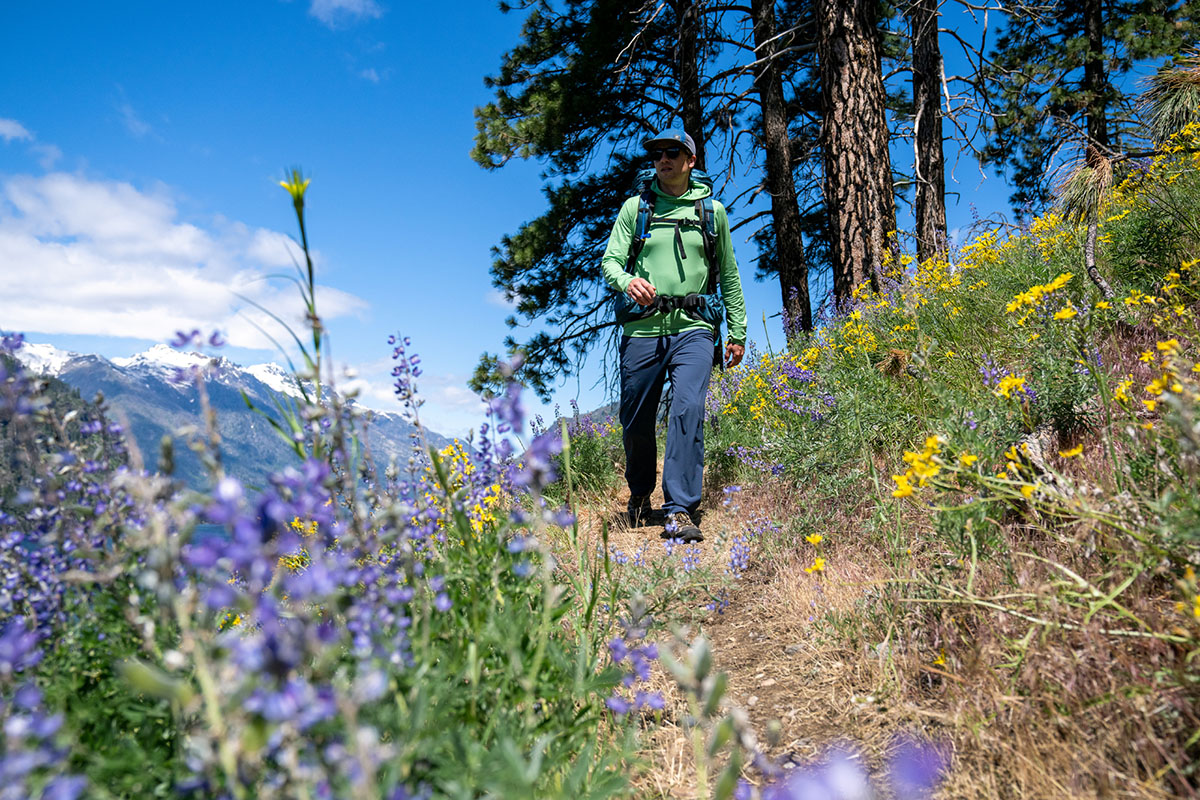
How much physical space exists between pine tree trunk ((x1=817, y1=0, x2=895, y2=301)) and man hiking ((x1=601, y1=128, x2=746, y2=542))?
2339mm

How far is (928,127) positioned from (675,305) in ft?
19.0

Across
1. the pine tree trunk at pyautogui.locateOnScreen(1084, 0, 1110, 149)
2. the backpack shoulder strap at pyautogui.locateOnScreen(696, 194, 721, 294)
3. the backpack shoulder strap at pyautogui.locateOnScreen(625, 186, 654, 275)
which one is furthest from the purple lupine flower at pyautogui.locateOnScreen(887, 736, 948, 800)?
the pine tree trunk at pyautogui.locateOnScreen(1084, 0, 1110, 149)

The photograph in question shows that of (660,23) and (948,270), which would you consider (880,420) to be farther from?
(660,23)

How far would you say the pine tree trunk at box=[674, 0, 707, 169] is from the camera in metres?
7.80

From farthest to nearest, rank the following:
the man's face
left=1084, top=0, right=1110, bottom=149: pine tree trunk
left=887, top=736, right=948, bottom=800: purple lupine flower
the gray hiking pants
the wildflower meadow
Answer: left=1084, top=0, right=1110, bottom=149: pine tree trunk < the man's face < the gray hiking pants < left=887, top=736, right=948, bottom=800: purple lupine flower < the wildflower meadow

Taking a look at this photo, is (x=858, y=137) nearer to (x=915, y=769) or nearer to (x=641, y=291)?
(x=641, y=291)

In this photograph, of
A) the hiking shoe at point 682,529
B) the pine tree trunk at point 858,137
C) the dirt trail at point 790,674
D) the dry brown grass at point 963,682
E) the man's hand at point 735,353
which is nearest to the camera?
the dry brown grass at point 963,682

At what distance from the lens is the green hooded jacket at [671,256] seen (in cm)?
443

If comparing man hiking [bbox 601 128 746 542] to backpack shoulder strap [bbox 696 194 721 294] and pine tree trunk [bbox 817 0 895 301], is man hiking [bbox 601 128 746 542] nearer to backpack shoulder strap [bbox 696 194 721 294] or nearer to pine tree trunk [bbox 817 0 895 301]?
backpack shoulder strap [bbox 696 194 721 294]

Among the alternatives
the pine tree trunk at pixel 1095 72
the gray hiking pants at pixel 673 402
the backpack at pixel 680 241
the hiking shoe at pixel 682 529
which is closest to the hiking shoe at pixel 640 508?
the gray hiking pants at pixel 673 402

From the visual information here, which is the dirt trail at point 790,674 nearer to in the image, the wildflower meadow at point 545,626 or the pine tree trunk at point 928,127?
the wildflower meadow at point 545,626

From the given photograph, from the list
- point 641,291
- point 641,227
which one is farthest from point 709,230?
point 641,291

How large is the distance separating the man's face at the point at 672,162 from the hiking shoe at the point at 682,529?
239 cm

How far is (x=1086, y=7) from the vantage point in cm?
1109
